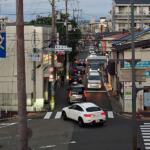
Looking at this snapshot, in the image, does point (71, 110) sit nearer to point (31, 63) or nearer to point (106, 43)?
point (31, 63)

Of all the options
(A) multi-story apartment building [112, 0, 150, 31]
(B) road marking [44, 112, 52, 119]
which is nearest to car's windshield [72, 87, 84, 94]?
(B) road marking [44, 112, 52, 119]

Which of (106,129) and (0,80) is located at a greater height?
(0,80)

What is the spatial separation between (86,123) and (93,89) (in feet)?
82.8

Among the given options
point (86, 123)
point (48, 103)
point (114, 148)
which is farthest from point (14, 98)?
point (114, 148)

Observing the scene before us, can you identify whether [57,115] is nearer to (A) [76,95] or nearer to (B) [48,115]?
(B) [48,115]

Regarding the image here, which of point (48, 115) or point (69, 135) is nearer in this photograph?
point (69, 135)

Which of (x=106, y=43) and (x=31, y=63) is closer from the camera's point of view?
(x=31, y=63)

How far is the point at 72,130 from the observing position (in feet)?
107

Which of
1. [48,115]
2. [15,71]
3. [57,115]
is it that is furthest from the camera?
[15,71]

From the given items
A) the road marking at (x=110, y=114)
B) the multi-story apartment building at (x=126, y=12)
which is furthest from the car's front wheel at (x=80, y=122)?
the multi-story apartment building at (x=126, y=12)

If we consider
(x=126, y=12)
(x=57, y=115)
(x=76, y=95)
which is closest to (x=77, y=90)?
(x=76, y=95)

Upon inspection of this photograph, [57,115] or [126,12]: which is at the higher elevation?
[126,12]

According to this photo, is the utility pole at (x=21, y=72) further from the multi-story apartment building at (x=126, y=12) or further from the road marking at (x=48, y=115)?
the multi-story apartment building at (x=126, y=12)

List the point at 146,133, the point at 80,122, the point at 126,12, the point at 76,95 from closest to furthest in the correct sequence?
the point at 146,133, the point at 80,122, the point at 76,95, the point at 126,12
